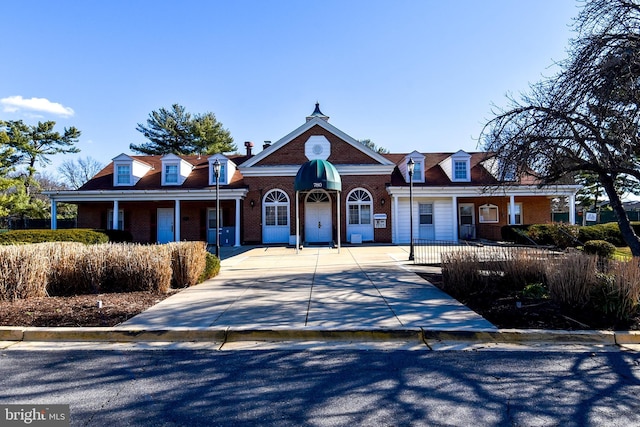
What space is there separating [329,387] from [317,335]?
155 cm

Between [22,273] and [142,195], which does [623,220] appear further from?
[142,195]

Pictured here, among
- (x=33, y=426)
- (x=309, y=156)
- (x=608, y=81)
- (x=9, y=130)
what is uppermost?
Result: (x=9, y=130)

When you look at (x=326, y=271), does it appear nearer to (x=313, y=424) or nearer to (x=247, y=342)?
(x=247, y=342)

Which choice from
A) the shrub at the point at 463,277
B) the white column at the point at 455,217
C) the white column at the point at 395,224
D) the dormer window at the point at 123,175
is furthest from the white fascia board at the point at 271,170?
the shrub at the point at 463,277

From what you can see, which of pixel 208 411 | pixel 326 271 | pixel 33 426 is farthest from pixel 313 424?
pixel 326 271

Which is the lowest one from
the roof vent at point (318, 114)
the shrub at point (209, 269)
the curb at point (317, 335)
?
the curb at point (317, 335)

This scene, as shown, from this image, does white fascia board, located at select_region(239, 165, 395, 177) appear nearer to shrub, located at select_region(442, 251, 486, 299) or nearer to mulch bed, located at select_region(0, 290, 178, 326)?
shrub, located at select_region(442, 251, 486, 299)

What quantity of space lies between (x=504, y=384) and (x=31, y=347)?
20.3 feet

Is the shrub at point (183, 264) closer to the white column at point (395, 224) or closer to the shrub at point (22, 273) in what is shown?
the shrub at point (22, 273)

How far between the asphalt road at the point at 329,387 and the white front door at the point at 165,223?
20.5 m

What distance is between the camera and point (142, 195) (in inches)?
861

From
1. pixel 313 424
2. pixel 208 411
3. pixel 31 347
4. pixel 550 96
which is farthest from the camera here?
pixel 550 96

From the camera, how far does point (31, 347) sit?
5020 mm

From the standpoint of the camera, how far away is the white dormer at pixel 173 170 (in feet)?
78.1
